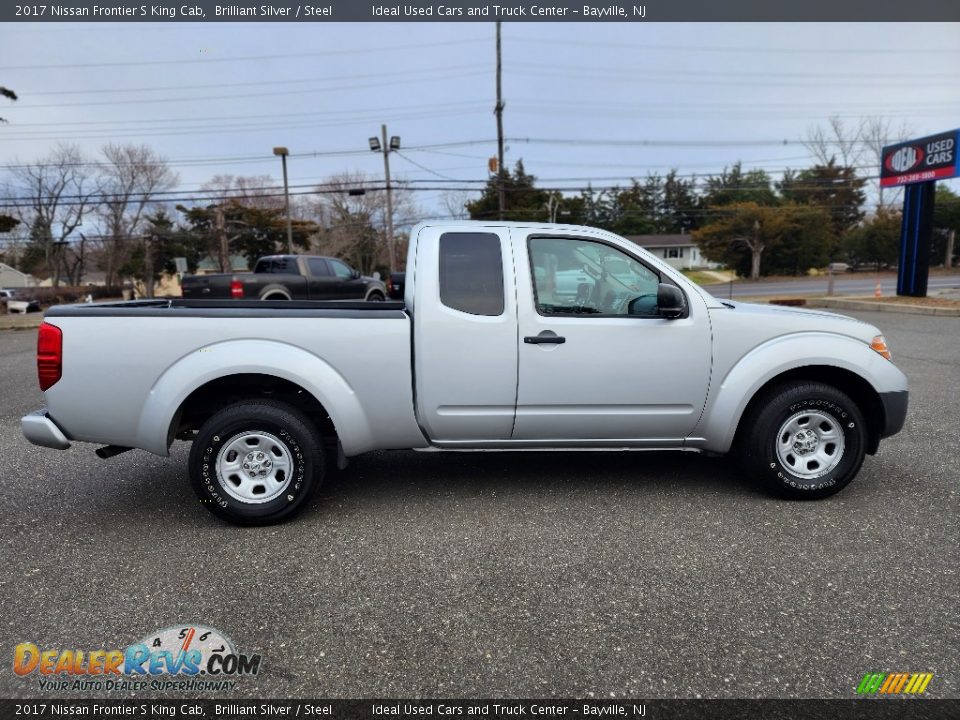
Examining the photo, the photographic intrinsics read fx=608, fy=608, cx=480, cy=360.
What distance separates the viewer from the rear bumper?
3.53 metres

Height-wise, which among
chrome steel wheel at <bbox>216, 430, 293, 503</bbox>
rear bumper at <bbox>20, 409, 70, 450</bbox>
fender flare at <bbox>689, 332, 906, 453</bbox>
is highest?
fender flare at <bbox>689, 332, 906, 453</bbox>

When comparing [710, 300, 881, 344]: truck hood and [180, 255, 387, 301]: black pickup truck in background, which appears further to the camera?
[180, 255, 387, 301]: black pickup truck in background

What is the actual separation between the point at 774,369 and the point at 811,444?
1.86 feet

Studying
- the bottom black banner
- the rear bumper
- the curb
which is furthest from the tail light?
the curb

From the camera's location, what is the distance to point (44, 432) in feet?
11.6

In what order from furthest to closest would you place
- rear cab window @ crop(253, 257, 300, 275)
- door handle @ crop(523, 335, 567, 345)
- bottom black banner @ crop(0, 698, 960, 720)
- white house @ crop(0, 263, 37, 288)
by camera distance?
white house @ crop(0, 263, 37, 288) < rear cab window @ crop(253, 257, 300, 275) < door handle @ crop(523, 335, 567, 345) < bottom black banner @ crop(0, 698, 960, 720)

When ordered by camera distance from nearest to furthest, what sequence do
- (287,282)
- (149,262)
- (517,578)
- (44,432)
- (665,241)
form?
(517,578) < (44,432) < (287,282) < (149,262) < (665,241)

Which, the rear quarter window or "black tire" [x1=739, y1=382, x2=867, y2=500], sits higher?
the rear quarter window

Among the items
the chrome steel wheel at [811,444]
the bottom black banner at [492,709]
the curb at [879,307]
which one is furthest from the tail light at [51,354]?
the curb at [879,307]

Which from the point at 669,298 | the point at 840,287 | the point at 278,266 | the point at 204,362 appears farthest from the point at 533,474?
the point at 840,287

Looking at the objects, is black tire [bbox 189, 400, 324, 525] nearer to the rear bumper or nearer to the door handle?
the rear bumper

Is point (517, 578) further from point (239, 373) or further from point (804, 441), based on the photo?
point (804, 441)

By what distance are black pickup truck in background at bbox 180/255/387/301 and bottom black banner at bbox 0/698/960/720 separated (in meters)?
13.8

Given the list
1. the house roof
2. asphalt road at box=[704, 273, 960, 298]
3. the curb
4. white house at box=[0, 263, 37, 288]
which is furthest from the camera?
the house roof
